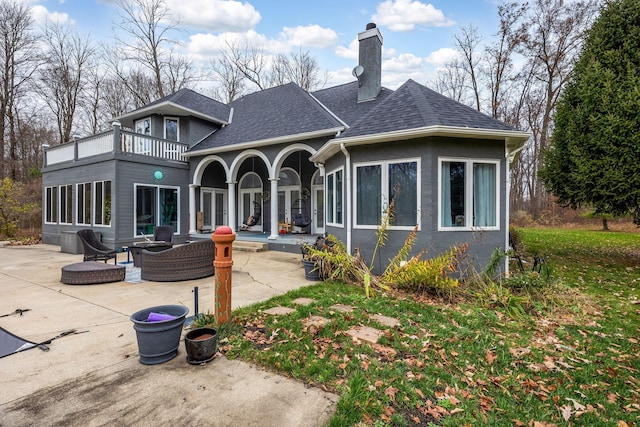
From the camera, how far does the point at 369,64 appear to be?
11375mm

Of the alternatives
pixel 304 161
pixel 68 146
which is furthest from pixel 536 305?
pixel 68 146

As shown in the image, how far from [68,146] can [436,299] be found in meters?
15.2

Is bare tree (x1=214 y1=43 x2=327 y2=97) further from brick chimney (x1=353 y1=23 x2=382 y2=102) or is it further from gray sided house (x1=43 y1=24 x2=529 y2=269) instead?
brick chimney (x1=353 y1=23 x2=382 y2=102)

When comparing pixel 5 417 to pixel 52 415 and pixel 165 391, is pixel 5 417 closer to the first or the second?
pixel 52 415

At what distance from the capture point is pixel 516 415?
2.26 meters

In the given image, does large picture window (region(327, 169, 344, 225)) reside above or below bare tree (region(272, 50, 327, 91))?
below

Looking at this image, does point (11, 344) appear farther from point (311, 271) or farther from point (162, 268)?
point (311, 271)

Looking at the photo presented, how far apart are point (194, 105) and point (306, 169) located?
19.3 feet

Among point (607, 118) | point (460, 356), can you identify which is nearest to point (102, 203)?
point (460, 356)

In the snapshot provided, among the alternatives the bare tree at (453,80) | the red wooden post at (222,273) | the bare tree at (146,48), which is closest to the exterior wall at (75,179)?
the red wooden post at (222,273)

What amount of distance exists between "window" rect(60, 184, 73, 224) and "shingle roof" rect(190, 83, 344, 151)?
543 centimetres

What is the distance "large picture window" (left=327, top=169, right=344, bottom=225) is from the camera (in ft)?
26.2

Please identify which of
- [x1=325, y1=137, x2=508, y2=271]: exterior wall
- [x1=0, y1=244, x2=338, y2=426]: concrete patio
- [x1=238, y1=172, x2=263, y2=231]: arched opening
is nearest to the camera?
[x1=0, y1=244, x2=338, y2=426]: concrete patio

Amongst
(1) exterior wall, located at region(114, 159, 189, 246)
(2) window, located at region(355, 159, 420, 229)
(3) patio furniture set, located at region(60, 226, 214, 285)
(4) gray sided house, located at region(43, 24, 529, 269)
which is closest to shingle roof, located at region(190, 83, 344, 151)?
(4) gray sided house, located at region(43, 24, 529, 269)
